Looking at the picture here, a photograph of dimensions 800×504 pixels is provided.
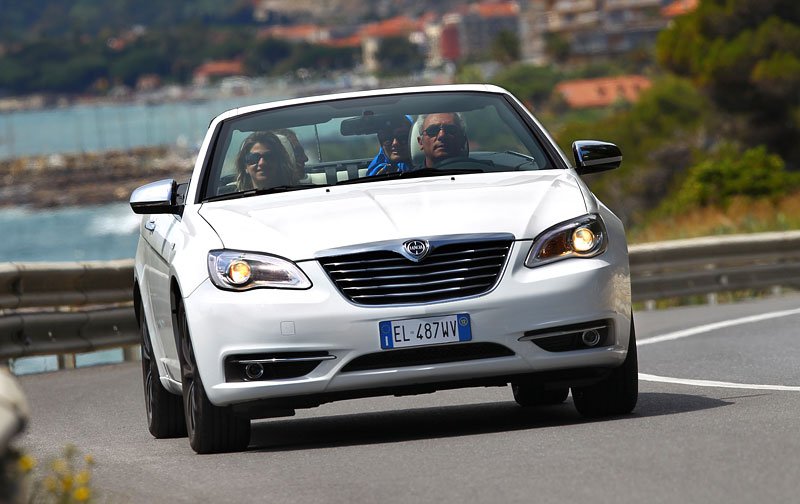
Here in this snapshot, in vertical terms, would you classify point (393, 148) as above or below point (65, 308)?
above

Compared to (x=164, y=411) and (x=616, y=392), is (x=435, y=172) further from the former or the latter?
(x=164, y=411)

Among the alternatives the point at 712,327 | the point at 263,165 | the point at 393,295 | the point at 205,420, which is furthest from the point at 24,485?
the point at 712,327

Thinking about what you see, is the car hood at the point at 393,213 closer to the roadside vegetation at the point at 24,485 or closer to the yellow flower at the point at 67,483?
the roadside vegetation at the point at 24,485

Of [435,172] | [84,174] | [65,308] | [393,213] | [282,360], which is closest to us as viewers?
[282,360]

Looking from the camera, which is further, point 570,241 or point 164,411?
point 164,411

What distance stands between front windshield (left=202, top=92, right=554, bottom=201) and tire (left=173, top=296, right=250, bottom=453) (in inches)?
35.5

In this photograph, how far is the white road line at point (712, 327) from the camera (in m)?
14.7

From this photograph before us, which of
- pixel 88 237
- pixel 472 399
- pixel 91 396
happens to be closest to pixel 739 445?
pixel 472 399

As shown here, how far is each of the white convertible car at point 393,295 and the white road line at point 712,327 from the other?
6557 millimetres

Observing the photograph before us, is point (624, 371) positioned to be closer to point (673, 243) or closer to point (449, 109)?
point (449, 109)

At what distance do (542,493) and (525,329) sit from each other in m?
1.59

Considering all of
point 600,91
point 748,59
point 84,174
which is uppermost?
point 748,59

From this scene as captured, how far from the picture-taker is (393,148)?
338 inches

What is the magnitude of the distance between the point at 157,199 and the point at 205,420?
122 centimetres
